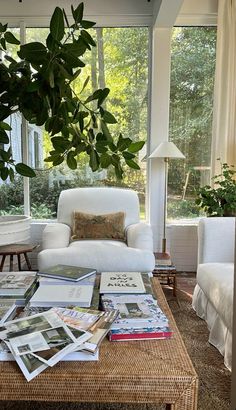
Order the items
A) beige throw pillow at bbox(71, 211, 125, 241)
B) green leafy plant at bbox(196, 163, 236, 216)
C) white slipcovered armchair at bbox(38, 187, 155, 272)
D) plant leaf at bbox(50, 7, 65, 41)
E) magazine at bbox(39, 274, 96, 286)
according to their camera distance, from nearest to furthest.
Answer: plant leaf at bbox(50, 7, 65, 41)
magazine at bbox(39, 274, 96, 286)
white slipcovered armchair at bbox(38, 187, 155, 272)
beige throw pillow at bbox(71, 211, 125, 241)
green leafy plant at bbox(196, 163, 236, 216)

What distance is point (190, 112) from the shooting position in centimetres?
379

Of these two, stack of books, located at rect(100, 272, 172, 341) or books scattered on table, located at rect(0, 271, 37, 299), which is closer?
stack of books, located at rect(100, 272, 172, 341)

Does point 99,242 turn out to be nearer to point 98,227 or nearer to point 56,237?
point 98,227

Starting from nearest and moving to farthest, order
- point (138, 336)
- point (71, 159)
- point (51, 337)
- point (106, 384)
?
point (71, 159) < point (106, 384) < point (51, 337) < point (138, 336)

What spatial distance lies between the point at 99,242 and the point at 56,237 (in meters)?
0.34

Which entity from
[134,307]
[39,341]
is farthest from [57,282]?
[39,341]

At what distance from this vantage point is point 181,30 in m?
3.70

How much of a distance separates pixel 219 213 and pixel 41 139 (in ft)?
6.55

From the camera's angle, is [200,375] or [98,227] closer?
[200,375]

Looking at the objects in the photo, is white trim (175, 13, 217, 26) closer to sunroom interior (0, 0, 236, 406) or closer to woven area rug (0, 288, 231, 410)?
sunroom interior (0, 0, 236, 406)

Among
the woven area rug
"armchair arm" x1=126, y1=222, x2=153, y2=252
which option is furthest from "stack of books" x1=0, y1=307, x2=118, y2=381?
"armchair arm" x1=126, y1=222, x2=153, y2=252

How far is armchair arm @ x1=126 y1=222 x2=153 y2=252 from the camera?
276cm

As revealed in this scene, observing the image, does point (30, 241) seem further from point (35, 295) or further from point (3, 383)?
point (3, 383)

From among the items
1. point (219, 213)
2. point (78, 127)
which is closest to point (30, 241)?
point (219, 213)
